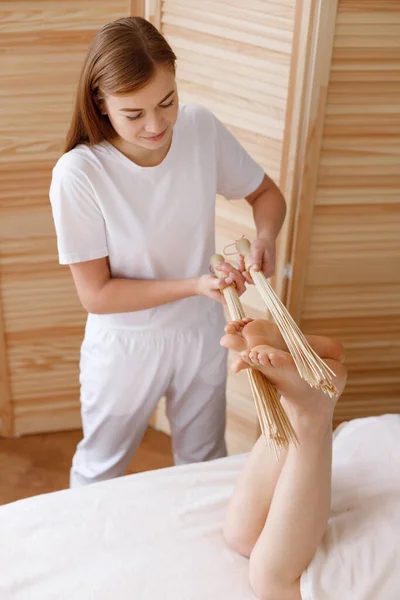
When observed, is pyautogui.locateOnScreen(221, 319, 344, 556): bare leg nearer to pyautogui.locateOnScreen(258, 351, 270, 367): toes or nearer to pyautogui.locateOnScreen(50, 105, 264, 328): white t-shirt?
pyautogui.locateOnScreen(258, 351, 270, 367): toes

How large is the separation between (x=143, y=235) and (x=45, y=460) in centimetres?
127

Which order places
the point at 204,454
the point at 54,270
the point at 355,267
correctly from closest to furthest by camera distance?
the point at 204,454
the point at 355,267
the point at 54,270

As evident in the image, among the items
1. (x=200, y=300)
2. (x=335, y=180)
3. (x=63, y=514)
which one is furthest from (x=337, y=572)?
(x=335, y=180)

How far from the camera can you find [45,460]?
9.12ft

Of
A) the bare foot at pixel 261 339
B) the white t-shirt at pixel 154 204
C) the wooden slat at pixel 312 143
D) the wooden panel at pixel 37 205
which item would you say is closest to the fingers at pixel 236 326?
the bare foot at pixel 261 339

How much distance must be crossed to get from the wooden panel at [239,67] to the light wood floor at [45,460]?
728mm

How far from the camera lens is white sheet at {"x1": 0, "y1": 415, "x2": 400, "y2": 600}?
59.8 inches

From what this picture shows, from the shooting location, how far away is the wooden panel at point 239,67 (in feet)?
6.95

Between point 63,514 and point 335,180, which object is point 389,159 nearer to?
point 335,180

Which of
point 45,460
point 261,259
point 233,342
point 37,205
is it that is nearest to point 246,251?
point 261,259

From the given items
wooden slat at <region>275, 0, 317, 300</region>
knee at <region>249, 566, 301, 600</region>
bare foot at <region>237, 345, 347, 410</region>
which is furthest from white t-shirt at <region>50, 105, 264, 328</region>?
knee at <region>249, 566, 301, 600</region>

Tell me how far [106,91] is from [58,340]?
131 cm

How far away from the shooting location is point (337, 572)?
1.50m

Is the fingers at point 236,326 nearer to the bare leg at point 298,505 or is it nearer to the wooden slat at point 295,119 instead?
the bare leg at point 298,505
